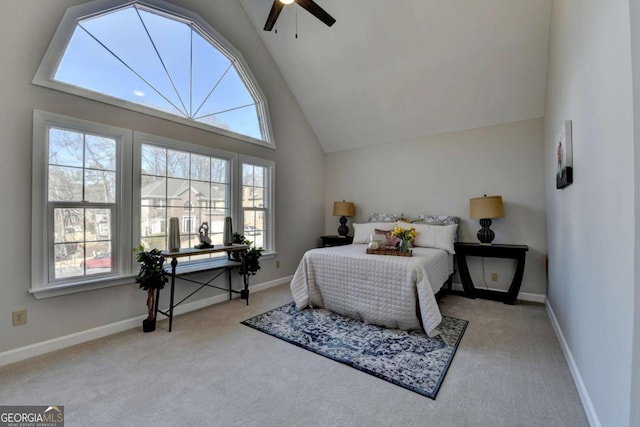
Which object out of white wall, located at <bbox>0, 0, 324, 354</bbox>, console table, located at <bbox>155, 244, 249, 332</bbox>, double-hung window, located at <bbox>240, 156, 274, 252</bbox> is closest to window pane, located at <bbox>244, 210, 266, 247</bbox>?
double-hung window, located at <bbox>240, 156, 274, 252</bbox>

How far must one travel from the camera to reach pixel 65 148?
241cm

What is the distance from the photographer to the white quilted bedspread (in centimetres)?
252

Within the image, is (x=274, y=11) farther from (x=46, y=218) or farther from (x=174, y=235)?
(x=46, y=218)

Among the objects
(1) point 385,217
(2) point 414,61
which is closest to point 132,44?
(2) point 414,61

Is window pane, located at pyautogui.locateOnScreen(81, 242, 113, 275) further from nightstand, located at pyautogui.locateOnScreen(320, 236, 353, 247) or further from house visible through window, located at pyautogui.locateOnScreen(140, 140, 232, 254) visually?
nightstand, located at pyautogui.locateOnScreen(320, 236, 353, 247)

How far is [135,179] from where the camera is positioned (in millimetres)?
2799

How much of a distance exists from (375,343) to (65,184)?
3.07 metres

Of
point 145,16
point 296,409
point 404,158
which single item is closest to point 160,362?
point 296,409

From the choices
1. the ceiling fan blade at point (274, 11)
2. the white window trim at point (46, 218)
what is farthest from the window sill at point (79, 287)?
the ceiling fan blade at point (274, 11)

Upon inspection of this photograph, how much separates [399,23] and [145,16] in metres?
2.87

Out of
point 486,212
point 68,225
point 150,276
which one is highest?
point 486,212

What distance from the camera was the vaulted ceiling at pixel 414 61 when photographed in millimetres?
3014

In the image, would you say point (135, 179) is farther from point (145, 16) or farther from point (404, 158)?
point (404, 158)

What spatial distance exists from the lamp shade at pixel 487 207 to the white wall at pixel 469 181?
1.05 ft
